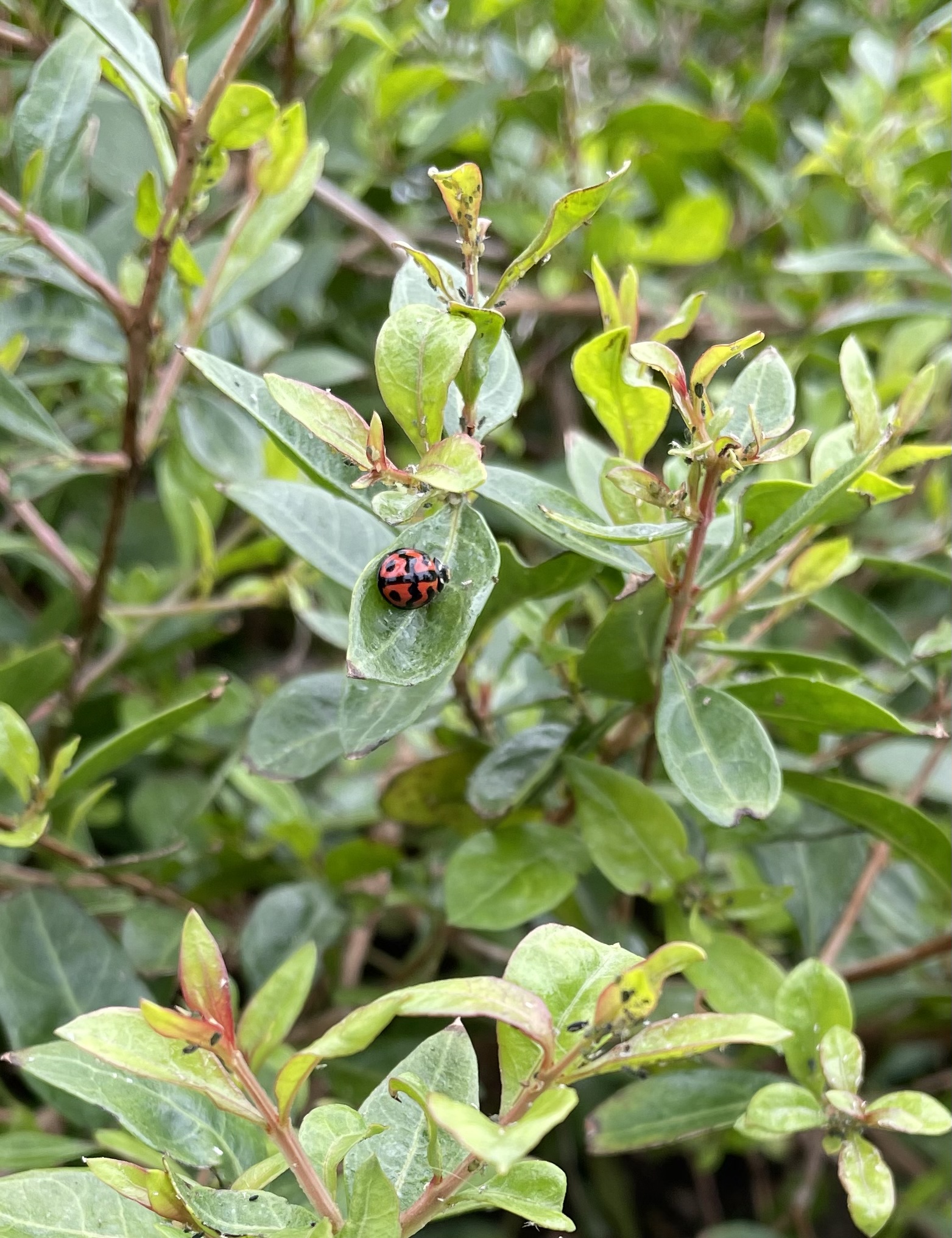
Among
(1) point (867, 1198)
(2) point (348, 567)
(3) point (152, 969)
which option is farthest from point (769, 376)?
(3) point (152, 969)

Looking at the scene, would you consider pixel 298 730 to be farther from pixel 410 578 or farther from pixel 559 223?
pixel 559 223

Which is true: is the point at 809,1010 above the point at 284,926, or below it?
above

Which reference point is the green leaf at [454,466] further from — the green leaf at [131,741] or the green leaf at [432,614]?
the green leaf at [131,741]

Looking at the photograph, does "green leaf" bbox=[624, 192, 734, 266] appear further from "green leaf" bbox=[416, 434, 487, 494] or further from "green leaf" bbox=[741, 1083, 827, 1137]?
"green leaf" bbox=[741, 1083, 827, 1137]

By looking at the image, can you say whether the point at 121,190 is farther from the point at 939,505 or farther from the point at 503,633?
the point at 939,505

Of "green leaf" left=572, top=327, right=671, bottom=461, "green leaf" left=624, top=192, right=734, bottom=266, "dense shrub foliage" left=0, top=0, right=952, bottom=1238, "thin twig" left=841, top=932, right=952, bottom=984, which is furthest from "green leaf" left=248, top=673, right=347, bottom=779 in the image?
"green leaf" left=624, top=192, right=734, bottom=266

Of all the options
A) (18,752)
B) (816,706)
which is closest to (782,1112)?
(816,706)

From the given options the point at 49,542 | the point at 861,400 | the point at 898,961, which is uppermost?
the point at 861,400
